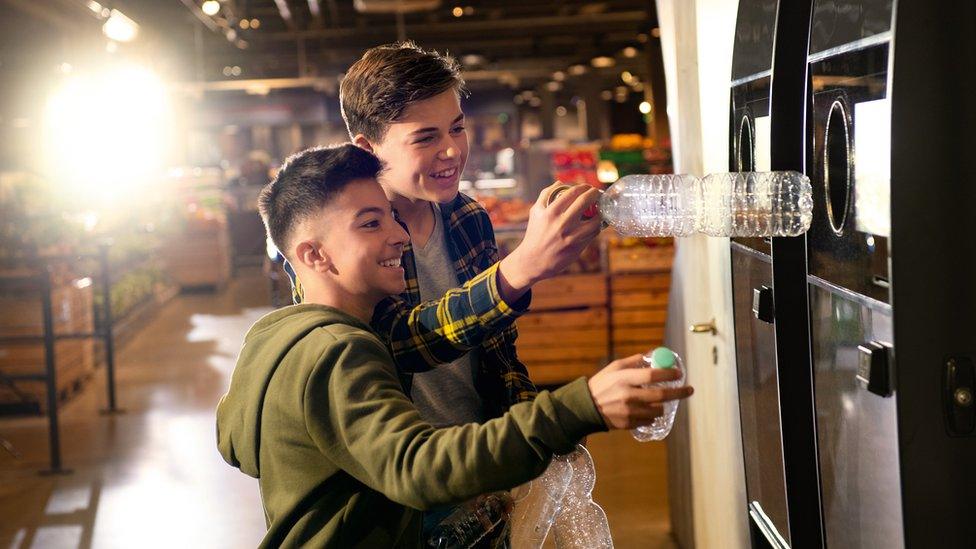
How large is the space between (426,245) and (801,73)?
0.89 metres

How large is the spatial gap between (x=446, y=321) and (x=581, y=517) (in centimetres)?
57

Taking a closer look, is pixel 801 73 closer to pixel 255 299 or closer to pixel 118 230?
pixel 118 230

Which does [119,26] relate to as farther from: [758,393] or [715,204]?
[715,204]

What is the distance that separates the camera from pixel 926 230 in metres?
1.64

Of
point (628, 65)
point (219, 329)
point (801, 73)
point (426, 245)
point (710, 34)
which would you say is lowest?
point (219, 329)

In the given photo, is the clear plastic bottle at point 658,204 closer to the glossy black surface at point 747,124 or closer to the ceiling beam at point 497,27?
the glossy black surface at point 747,124

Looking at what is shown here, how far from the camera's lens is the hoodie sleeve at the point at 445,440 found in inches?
57.2

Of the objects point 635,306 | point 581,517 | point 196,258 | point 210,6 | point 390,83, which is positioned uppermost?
point 210,6

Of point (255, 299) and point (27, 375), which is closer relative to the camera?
point (27, 375)

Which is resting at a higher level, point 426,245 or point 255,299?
point 426,245

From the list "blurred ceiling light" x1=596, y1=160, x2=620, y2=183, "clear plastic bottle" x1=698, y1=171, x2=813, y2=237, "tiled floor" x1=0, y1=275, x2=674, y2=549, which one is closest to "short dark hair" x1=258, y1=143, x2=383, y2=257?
"clear plastic bottle" x1=698, y1=171, x2=813, y2=237

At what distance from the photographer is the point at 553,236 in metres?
1.80

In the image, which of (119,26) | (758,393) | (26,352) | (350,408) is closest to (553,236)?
(350,408)

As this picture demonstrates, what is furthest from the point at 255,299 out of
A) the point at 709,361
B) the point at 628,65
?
the point at 628,65
